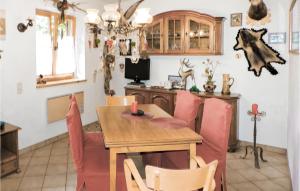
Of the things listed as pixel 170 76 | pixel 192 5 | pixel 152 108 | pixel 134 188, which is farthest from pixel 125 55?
pixel 134 188

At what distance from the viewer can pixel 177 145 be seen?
7.63 feet

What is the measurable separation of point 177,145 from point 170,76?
3.07 m

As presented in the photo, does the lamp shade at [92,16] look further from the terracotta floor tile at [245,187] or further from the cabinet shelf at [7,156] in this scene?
the terracotta floor tile at [245,187]

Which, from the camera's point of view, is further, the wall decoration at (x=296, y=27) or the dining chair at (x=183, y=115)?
the dining chair at (x=183, y=115)

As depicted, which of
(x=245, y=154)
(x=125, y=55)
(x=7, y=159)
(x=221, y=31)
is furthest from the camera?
(x=125, y=55)

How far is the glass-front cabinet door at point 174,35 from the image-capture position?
4.81 metres

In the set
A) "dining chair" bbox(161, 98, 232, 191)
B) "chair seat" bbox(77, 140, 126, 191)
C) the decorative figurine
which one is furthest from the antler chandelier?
the decorative figurine

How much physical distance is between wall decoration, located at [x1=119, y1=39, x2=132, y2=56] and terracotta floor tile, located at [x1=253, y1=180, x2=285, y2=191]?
3.53m

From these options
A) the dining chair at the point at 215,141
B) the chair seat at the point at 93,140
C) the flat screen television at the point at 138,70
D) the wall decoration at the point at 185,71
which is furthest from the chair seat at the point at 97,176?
the flat screen television at the point at 138,70

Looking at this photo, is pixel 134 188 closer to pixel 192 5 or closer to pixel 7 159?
pixel 7 159

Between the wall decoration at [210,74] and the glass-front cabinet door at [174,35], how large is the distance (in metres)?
0.50

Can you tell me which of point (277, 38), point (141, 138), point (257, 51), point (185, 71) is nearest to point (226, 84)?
point (257, 51)

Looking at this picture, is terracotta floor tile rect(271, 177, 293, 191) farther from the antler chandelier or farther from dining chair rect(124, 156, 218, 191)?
the antler chandelier

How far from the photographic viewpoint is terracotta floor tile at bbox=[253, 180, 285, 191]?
3088 mm
